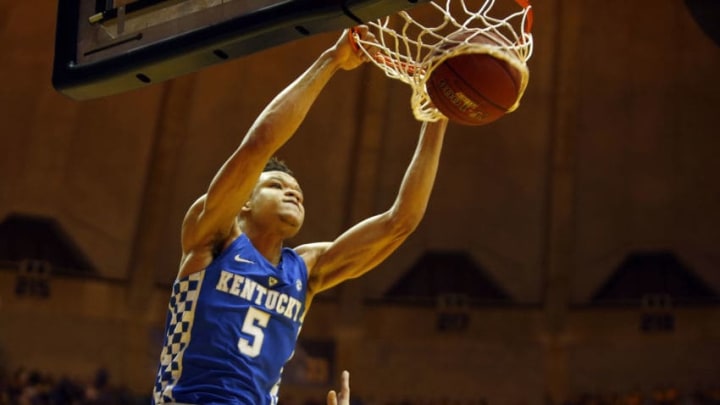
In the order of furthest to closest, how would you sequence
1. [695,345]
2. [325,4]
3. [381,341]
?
[381,341]
[695,345]
[325,4]

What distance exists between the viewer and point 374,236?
4473 mm

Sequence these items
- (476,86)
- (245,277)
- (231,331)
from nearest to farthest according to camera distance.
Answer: (231,331) → (245,277) → (476,86)

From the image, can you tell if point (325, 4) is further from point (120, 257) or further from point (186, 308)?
point (120, 257)

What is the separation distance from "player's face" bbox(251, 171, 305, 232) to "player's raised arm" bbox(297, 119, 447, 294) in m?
0.23

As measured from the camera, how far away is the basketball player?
3.83 metres

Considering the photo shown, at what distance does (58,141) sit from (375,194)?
19.0 ft

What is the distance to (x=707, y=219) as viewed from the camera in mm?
17703

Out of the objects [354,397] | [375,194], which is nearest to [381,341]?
[354,397]

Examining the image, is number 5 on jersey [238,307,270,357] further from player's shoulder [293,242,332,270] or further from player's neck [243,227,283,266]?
player's shoulder [293,242,332,270]

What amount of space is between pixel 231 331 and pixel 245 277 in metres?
Answer: 0.24

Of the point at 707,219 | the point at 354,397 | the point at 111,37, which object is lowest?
the point at 354,397

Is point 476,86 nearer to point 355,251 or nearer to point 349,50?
point 349,50

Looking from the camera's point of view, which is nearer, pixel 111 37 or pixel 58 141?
pixel 111 37

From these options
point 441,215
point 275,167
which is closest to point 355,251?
point 275,167
